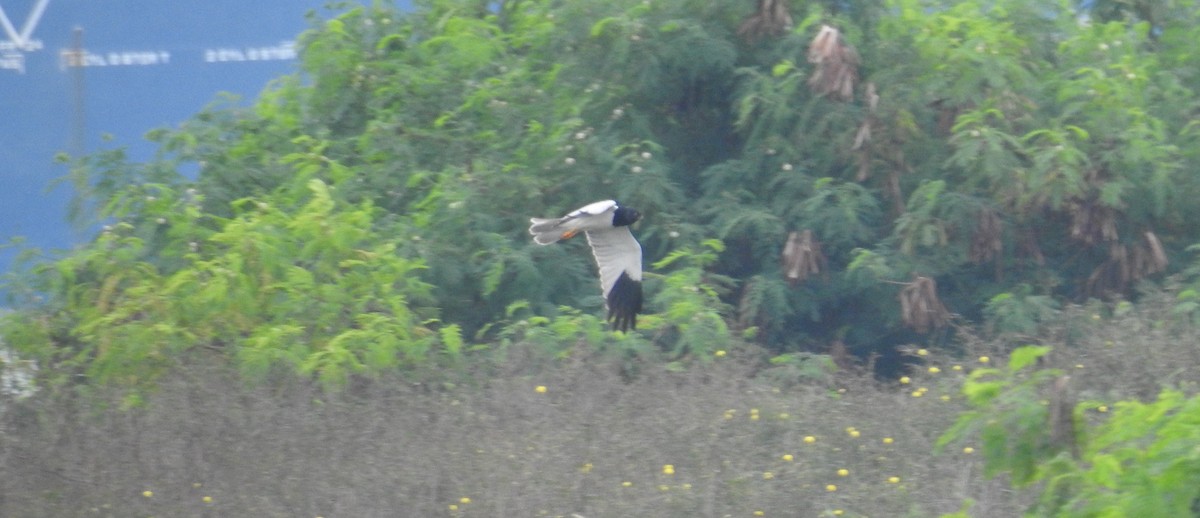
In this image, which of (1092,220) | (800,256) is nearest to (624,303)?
(800,256)

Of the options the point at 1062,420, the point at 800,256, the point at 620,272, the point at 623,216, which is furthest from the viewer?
the point at 800,256

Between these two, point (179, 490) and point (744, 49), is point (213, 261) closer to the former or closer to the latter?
point (179, 490)

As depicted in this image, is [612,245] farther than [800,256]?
No

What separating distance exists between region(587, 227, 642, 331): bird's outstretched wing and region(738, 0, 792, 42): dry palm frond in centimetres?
149

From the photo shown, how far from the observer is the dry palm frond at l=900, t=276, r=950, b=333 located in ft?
23.6

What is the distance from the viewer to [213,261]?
6.65 metres

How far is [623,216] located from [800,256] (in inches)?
41.5

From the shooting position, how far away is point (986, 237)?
7.41m

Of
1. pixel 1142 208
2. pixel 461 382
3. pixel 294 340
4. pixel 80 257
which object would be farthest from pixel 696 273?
pixel 80 257

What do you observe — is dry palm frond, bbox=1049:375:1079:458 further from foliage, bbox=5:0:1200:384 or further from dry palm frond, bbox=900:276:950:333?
dry palm frond, bbox=900:276:950:333

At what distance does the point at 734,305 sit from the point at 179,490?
11.2 ft

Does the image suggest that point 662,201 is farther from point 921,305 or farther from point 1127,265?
point 1127,265

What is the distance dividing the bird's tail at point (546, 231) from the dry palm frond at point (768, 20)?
1588mm

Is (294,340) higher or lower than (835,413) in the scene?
higher
